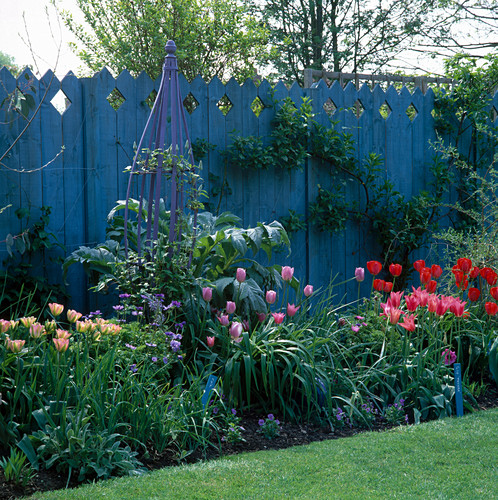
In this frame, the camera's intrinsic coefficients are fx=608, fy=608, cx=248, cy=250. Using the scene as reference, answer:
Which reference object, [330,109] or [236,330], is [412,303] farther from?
[330,109]

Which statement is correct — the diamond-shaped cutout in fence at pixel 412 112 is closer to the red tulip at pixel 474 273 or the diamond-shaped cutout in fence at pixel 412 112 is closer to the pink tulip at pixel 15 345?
the red tulip at pixel 474 273

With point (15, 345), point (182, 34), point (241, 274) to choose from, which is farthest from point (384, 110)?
point (15, 345)

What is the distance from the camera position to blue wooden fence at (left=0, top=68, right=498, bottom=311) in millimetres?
4344

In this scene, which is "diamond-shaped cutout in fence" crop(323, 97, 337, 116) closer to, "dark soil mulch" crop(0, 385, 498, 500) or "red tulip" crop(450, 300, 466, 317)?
"red tulip" crop(450, 300, 466, 317)

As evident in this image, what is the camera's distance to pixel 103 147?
4508 mm

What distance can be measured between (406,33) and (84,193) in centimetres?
1155

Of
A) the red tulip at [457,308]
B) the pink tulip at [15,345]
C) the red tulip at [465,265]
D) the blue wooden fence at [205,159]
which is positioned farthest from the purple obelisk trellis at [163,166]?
the red tulip at [465,265]

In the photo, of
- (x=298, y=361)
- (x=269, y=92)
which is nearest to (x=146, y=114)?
(x=269, y=92)

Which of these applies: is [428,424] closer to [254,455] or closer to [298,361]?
[298,361]

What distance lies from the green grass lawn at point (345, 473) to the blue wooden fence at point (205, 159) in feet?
7.43

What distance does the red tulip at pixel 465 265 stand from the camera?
4.05m

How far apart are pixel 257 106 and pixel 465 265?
2.48 m

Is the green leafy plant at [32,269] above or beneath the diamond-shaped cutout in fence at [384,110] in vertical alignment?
beneath

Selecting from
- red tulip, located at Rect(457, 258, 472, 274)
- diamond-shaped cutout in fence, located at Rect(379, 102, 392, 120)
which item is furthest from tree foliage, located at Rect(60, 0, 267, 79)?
red tulip, located at Rect(457, 258, 472, 274)
